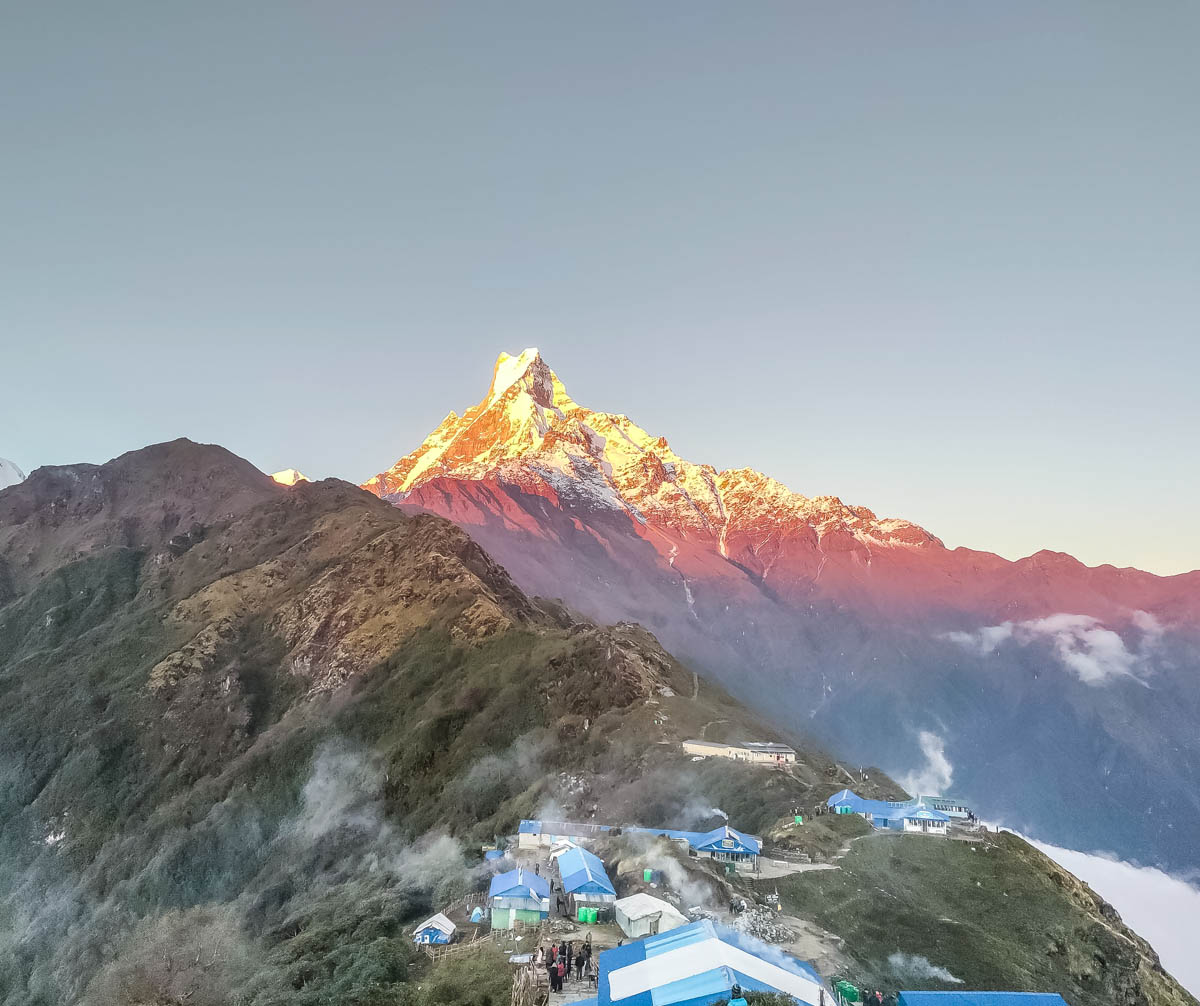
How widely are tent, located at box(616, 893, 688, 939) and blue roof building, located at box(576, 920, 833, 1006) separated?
5959mm

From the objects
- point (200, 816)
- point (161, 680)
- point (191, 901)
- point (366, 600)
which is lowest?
point (191, 901)

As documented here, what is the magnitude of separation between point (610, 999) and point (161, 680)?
170025 millimetres

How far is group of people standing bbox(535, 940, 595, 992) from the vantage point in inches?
1741

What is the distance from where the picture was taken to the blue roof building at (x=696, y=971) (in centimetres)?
3831

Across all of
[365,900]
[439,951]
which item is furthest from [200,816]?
[439,951]

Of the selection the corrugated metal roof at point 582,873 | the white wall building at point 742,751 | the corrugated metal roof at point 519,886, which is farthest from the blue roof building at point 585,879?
the white wall building at point 742,751

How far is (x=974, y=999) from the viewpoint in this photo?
1628 inches

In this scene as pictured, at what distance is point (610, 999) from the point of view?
3975cm

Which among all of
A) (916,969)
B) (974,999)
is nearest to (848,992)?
(974,999)

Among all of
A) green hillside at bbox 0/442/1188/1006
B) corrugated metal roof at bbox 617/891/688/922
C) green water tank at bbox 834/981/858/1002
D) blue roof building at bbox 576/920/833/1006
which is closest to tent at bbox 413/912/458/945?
green hillside at bbox 0/442/1188/1006

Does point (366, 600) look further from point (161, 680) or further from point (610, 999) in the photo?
point (610, 999)

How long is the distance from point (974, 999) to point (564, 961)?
841 inches

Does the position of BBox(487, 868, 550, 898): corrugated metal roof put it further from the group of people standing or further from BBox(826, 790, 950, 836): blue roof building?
BBox(826, 790, 950, 836): blue roof building

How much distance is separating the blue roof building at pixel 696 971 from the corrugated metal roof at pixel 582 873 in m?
11.7
